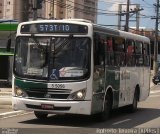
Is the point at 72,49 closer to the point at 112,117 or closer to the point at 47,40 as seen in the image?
the point at 47,40

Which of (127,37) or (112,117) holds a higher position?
(127,37)

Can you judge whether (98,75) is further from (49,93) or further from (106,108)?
(49,93)

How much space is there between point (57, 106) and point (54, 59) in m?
1.34

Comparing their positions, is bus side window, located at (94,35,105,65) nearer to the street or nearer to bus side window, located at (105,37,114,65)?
bus side window, located at (105,37,114,65)

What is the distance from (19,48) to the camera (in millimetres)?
15742

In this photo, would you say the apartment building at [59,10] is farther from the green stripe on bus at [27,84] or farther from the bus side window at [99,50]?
the green stripe on bus at [27,84]

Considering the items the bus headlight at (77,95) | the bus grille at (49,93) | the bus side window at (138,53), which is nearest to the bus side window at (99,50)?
the bus headlight at (77,95)

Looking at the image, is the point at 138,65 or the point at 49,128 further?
the point at 138,65

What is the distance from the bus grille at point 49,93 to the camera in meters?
14.9

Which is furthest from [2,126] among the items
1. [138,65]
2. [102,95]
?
[138,65]

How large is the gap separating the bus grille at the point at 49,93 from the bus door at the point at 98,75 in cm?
91

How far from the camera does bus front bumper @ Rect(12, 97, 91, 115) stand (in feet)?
48.6

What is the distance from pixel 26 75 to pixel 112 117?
4394 mm

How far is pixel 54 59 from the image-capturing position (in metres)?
15.1
